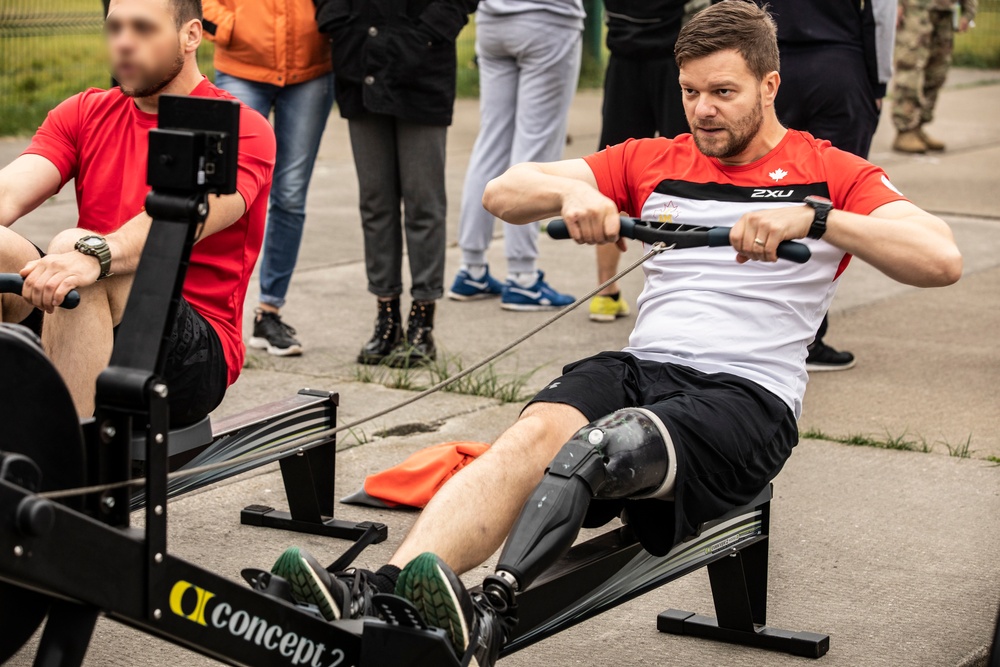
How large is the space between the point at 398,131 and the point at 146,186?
2.02 meters

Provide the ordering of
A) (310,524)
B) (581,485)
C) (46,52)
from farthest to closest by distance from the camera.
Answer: (46,52) < (310,524) < (581,485)

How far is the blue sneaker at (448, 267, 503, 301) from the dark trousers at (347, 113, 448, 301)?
1001mm

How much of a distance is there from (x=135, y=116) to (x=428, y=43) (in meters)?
Answer: 1.93

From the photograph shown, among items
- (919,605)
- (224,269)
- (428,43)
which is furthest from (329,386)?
(919,605)

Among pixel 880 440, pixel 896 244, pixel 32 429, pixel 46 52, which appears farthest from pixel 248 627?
pixel 46 52

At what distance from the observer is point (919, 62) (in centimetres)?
1084

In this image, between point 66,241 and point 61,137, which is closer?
point 66,241

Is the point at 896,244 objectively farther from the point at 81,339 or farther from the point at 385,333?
the point at 385,333

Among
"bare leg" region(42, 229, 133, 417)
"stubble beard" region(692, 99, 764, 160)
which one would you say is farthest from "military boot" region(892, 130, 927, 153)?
"bare leg" region(42, 229, 133, 417)

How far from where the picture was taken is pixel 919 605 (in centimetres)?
334

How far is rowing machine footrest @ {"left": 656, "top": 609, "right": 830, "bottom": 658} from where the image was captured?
312 centimetres

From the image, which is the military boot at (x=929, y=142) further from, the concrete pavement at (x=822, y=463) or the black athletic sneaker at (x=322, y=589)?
the black athletic sneaker at (x=322, y=589)

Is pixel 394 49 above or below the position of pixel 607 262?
above

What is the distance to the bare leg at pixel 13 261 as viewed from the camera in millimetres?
3188
